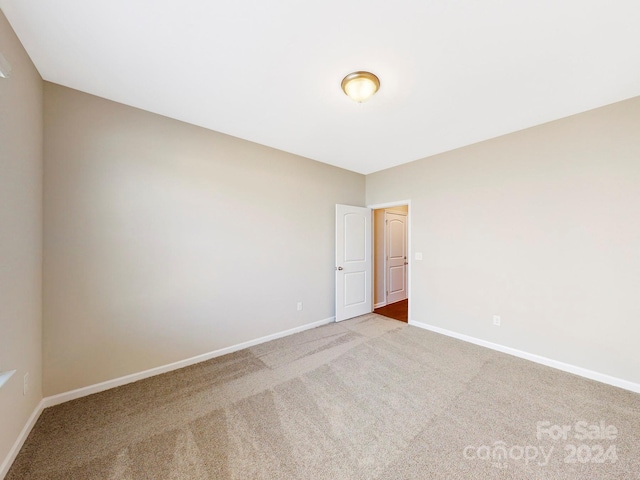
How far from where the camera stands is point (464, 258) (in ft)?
10.4

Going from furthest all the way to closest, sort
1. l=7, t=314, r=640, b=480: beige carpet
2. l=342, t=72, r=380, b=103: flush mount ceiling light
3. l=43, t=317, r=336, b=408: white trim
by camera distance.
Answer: l=43, t=317, r=336, b=408: white trim < l=342, t=72, r=380, b=103: flush mount ceiling light < l=7, t=314, r=640, b=480: beige carpet

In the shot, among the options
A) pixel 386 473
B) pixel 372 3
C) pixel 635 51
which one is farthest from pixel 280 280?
pixel 635 51

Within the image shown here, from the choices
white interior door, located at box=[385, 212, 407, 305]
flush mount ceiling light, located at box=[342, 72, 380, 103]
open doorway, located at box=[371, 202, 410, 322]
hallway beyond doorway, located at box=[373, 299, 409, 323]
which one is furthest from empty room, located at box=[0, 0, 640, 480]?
white interior door, located at box=[385, 212, 407, 305]

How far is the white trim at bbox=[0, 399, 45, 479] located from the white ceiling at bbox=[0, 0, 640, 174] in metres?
2.58

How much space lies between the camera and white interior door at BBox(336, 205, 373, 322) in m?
3.89

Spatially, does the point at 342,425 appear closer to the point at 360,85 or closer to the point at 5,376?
the point at 5,376

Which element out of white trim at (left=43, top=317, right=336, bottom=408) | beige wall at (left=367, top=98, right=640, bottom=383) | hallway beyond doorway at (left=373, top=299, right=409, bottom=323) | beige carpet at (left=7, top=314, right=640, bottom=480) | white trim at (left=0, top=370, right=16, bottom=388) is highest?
beige wall at (left=367, top=98, right=640, bottom=383)

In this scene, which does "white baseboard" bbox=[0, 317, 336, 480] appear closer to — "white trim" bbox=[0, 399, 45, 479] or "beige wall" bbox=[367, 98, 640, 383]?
"white trim" bbox=[0, 399, 45, 479]

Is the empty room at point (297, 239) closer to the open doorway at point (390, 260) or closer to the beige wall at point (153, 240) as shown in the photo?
the beige wall at point (153, 240)

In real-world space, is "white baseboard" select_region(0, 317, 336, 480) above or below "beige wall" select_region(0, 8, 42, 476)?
below

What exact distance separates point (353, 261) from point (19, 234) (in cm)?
364

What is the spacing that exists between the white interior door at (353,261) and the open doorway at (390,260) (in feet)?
1.34

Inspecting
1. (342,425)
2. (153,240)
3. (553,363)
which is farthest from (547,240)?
(153,240)

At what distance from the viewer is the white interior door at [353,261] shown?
389 centimetres
